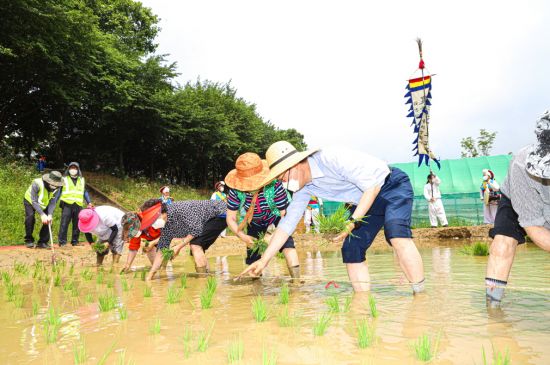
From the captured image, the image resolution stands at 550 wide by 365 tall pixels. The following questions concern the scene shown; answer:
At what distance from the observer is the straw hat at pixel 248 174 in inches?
173

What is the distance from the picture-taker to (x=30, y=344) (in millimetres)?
2689

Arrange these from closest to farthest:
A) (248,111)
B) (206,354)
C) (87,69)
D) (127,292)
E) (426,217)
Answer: (206,354) < (127,292) < (426,217) < (87,69) < (248,111)

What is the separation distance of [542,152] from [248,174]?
106 inches

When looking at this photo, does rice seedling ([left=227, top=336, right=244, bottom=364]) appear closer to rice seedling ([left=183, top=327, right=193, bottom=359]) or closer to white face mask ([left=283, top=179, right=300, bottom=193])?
rice seedling ([left=183, top=327, right=193, bottom=359])

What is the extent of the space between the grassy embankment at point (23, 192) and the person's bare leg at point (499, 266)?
947 cm

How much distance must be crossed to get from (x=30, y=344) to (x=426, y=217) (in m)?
14.1

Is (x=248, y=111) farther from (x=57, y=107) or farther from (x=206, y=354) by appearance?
(x=206, y=354)

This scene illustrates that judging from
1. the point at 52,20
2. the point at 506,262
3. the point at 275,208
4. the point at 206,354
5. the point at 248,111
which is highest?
the point at 248,111

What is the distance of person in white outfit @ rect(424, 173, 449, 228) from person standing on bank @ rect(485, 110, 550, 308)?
10.1m

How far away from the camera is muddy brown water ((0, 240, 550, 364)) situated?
2232 mm

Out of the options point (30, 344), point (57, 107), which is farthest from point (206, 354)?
point (57, 107)

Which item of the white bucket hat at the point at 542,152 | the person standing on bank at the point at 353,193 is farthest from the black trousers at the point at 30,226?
the white bucket hat at the point at 542,152

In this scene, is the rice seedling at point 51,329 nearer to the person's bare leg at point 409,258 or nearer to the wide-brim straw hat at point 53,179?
the person's bare leg at point 409,258

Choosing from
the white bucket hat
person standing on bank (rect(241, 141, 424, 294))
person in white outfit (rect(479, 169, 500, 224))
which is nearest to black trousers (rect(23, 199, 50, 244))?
person standing on bank (rect(241, 141, 424, 294))
